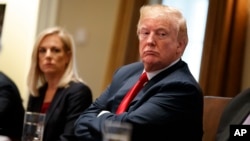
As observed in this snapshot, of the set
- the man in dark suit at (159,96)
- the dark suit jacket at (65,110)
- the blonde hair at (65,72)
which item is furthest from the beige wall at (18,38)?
the man in dark suit at (159,96)

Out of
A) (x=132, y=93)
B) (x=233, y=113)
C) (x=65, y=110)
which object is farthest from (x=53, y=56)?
(x=233, y=113)

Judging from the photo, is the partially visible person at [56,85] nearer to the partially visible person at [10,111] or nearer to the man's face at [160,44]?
the partially visible person at [10,111]

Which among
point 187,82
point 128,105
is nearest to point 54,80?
point 128,105

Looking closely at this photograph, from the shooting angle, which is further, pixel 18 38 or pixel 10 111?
pixel 18 38

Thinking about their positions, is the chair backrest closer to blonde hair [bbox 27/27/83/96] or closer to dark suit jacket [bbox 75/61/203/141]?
dark suit jacket [bbox 75/61/203/141]

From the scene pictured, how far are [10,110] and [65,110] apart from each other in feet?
1.20

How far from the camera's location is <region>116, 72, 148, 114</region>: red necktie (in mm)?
1808

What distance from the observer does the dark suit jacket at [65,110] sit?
2.27 meters

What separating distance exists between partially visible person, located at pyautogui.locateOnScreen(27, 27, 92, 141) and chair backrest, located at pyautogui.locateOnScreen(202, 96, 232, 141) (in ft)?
Answer: 2.36

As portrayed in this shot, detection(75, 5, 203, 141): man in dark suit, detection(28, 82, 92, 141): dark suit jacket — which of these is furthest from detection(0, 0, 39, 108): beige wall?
detection(75, 5, 203, 141): man in dark suit

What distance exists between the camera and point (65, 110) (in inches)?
91.3

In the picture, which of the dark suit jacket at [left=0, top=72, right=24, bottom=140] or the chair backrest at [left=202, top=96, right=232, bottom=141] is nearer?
the chair backrest at [left=202, top=96, right=232, bottom=141]

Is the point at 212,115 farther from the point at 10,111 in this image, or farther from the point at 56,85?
the point at 10,111

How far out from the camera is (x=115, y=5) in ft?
10.6
